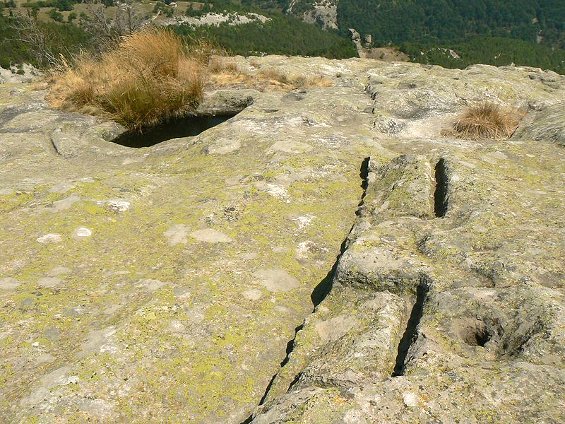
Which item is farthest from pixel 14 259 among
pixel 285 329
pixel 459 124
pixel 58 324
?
pixel 459 124

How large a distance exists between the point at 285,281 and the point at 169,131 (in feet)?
16.0

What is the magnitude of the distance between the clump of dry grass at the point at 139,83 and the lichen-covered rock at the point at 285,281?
1.90 m

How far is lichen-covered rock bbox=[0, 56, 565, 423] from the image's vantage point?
2.34 meters

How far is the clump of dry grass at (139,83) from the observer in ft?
24.9

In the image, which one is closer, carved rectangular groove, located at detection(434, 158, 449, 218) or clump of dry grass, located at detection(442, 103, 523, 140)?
carved rectangular groove, located at detection(434, 158, 449, 218)

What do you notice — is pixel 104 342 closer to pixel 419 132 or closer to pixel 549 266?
pixel 549 266

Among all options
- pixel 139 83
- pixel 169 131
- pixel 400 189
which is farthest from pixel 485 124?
pixel 139 83

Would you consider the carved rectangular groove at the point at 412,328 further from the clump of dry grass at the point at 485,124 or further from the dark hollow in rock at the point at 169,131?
the dark hollow in rock at the point at 169,131

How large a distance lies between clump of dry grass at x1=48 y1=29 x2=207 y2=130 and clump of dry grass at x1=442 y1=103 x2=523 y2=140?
4.36m

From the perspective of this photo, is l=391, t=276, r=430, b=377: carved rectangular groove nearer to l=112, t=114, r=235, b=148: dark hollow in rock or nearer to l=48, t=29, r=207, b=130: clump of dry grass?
l=112, t=114, r=235, b=148: dark hollow in rock

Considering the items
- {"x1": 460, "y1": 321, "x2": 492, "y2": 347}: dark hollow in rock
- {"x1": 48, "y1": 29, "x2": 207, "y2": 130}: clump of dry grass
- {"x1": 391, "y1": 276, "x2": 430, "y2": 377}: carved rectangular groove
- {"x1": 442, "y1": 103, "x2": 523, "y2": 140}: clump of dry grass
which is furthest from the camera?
{"x1": 48, "y1": 29, "x2": 207, "y2": 130}: clump of dry grass

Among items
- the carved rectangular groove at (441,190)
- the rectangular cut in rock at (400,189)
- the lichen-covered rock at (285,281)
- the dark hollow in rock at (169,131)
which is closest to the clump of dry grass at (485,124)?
the lichen-covered rock at (285,281)

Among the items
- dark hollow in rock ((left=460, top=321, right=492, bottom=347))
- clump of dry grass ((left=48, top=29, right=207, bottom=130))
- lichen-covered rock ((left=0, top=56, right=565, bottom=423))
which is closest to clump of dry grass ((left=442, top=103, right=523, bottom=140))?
lichen-covered rock ((left=0, top=56, right=565, bottom=423))

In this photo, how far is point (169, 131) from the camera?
302 inches
